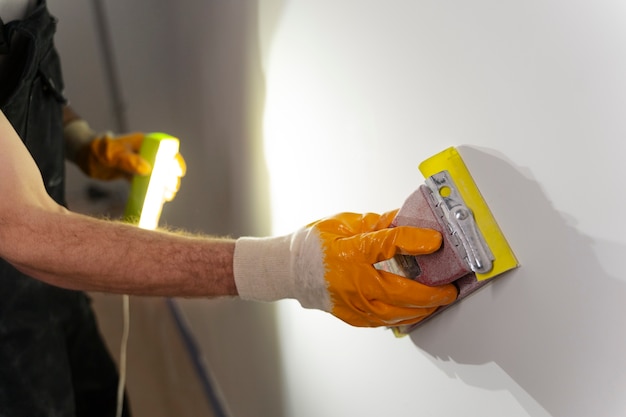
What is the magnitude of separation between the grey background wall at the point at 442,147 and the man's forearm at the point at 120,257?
253 mm

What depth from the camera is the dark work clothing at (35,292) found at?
1.05m

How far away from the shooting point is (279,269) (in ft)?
2.51

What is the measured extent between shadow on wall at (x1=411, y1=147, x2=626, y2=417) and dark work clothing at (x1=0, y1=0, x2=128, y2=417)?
83 cm

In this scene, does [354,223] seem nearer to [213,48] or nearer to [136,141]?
[213,48]

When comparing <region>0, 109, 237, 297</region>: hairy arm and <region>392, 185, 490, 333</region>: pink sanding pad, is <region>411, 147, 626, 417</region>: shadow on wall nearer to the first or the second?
<region>392, 185, 490, 333</region>: pink sanding pad

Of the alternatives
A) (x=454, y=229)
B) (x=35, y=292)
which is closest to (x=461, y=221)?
(x=454, y=229)

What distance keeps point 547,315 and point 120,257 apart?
524mm

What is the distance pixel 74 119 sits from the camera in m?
1.50

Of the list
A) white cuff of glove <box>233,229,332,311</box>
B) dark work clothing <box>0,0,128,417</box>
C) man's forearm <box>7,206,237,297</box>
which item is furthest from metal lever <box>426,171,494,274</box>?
dark work clothing <box>0,0,128,417</box>

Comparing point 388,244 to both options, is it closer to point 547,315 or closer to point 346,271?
point 346,271

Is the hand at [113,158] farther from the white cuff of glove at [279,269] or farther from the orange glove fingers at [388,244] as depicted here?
the orange glove fingers at [388,244]

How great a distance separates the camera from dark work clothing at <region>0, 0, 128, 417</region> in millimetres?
1055

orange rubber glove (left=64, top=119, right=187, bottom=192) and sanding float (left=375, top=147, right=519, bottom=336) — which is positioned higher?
sanding float (left=375, top=147, right=519, bottom=336)

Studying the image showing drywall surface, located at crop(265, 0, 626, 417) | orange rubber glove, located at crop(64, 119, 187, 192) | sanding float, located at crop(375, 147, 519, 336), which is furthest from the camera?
orange rubber glove, located at crop(64, 119, 187, 192)
